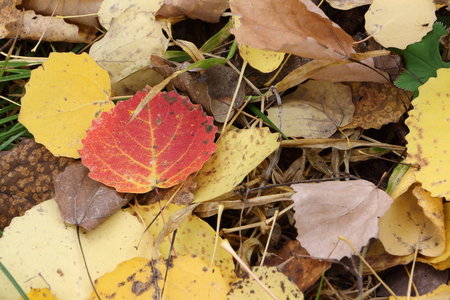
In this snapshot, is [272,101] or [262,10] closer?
[262,10]

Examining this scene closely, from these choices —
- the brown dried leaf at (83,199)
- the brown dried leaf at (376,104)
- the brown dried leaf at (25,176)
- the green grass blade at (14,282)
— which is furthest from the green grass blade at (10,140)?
the brown dried leaf at (376,104)

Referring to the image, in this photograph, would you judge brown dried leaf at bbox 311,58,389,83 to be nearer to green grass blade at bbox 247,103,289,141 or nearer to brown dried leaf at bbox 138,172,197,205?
green grass blade at bbox 247,103,289,141

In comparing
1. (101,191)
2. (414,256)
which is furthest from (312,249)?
(101,191)

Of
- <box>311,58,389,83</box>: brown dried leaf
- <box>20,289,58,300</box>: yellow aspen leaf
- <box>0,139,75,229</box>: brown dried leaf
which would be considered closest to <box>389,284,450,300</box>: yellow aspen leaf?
<box>311,58,389,83</box>: brown dried leaf

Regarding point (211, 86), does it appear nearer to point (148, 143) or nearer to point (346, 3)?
point (148, 143)

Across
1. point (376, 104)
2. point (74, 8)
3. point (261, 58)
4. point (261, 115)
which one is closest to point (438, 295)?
point (376, 104)

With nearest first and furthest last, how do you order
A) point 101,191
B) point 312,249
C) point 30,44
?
1. point 312,249
2. point 101,191
3. point 30,44

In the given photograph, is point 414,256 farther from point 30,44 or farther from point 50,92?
point 30,44
